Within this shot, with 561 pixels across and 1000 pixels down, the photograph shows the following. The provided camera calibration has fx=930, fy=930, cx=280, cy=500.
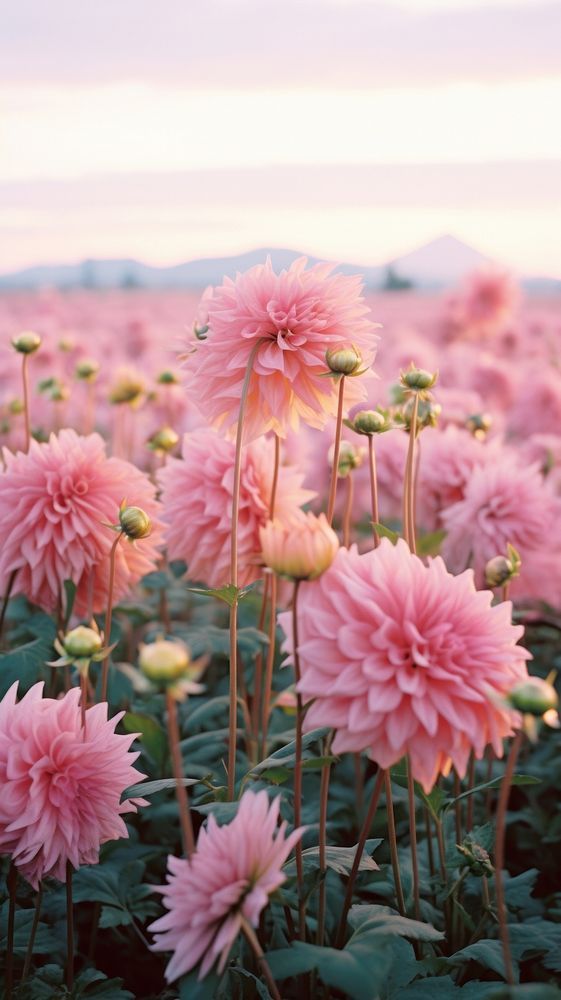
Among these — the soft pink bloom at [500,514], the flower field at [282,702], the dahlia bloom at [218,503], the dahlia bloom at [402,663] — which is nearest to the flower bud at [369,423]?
the flower field at [282,702]

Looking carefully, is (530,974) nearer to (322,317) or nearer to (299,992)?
(299,992)

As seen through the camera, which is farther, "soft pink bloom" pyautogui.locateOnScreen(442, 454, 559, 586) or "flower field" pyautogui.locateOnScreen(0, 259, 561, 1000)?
"soft pink bloom" pyautogui.locateOnScreen(442, 454, 559, 586)

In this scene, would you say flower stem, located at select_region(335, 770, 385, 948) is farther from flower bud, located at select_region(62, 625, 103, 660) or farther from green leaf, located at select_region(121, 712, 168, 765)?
green leaf, located at select_region(121, 712, 168, 765)

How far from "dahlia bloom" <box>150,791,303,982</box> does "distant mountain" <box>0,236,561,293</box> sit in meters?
0.71

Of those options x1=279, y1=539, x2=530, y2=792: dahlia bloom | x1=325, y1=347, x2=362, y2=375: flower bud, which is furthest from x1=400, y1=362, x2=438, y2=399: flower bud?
x1=279, y1=539, x2=530, y2=792: dahlia bloom

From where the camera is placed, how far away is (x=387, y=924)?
113cm

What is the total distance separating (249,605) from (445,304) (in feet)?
13.6

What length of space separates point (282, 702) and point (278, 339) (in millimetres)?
748

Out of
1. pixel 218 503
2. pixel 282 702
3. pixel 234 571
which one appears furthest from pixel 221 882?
pixel 218 503

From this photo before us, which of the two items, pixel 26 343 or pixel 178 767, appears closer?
pixel 178 767

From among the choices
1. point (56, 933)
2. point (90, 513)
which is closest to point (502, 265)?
point (90, 513)

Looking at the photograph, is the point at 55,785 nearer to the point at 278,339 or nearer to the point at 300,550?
the point at 300,550

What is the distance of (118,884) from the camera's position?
5.33 feet

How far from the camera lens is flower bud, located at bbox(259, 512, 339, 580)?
95 centimetres
